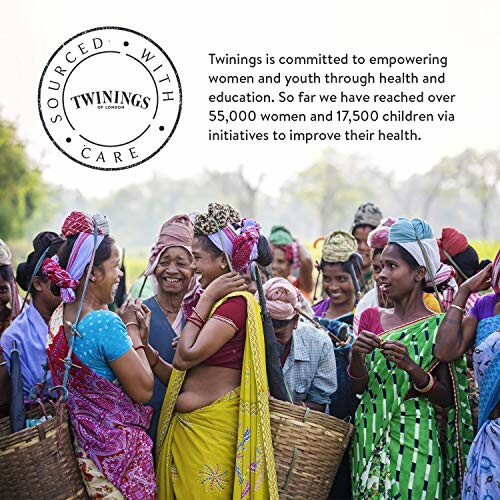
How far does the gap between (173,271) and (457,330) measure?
192 cm

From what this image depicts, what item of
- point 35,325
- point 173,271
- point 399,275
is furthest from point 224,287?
point 173,271

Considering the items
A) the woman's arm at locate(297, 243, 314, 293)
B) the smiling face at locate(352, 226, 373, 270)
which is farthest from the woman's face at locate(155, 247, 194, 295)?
the woman's arm at locate(297, 243, 314, 293)

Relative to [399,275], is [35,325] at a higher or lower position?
lower

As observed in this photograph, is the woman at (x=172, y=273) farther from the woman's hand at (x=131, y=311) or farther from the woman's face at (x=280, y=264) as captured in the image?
the woman's face at (x=280, y=264)

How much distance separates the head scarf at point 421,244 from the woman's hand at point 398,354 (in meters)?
0.48

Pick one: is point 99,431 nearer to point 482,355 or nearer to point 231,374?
point 231,374

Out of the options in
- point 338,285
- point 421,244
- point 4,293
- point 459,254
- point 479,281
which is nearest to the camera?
point 479,281

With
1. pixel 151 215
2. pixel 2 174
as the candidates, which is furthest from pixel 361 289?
pixel 151 215

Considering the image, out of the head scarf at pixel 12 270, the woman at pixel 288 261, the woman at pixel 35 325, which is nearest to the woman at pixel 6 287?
the head scarf at pixel 12 270

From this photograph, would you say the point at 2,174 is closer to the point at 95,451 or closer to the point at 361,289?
the point at 361,289

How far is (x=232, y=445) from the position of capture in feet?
12.4

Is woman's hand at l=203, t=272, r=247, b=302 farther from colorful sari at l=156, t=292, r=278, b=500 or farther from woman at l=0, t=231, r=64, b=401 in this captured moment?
woman at l=0, t=231, r=64, b=401

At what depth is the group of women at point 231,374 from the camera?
141 inches

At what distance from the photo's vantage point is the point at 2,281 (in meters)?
4.71
